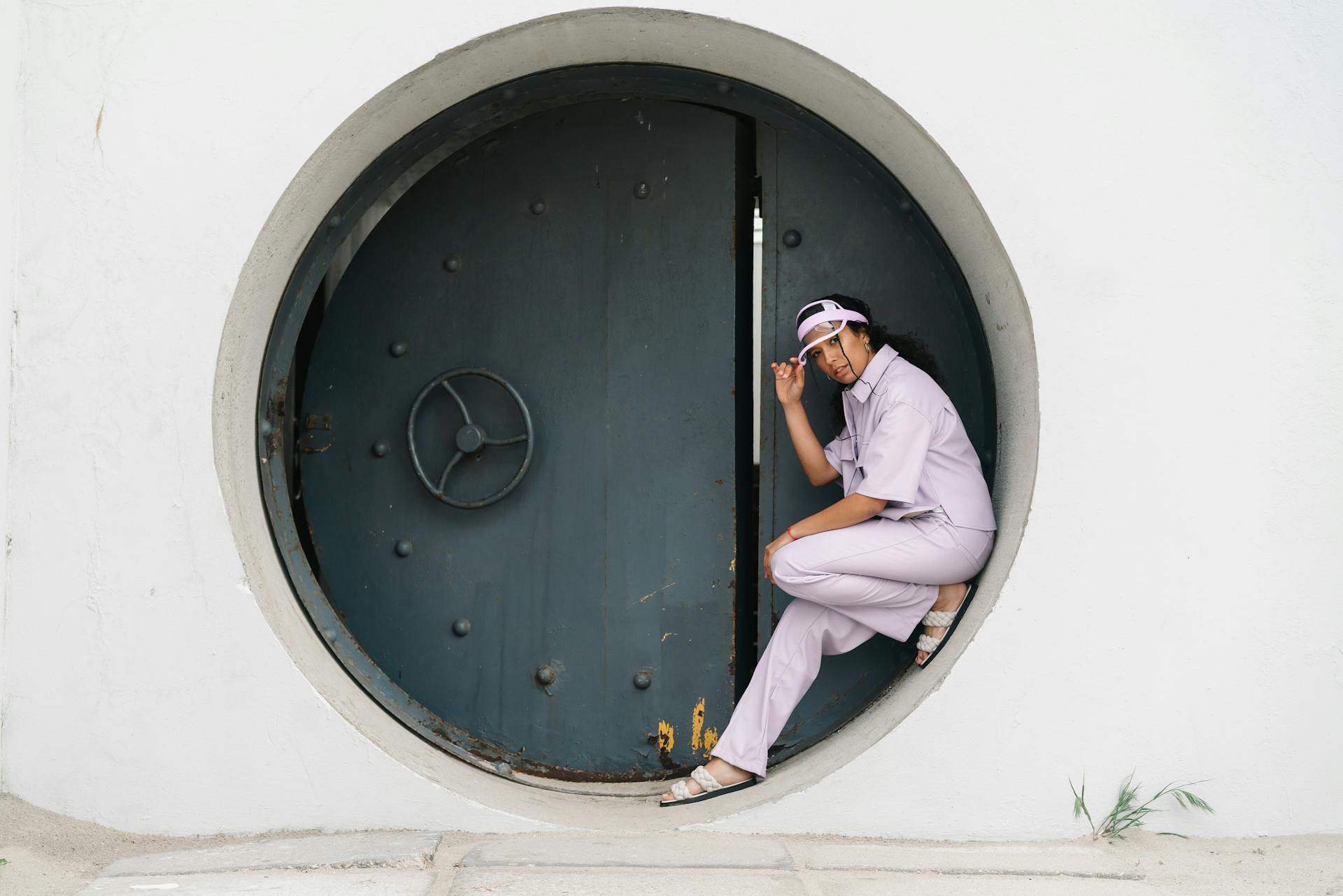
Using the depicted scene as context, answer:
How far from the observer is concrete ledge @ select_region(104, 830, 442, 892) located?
6.47 feet

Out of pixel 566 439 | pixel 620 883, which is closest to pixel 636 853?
pixel 620 883

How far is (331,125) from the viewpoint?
2055 millimetres

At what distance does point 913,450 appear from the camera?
7.47ft

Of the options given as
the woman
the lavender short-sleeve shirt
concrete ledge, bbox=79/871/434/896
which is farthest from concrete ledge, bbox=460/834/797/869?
the lavender short-sleeve shirt

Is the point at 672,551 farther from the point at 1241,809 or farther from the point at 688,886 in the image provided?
the point at 1241,809

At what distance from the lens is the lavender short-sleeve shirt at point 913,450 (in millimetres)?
2273

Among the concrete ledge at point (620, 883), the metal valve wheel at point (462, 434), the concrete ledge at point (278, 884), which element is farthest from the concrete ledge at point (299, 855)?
the metal valve wheel at point (462, 434)

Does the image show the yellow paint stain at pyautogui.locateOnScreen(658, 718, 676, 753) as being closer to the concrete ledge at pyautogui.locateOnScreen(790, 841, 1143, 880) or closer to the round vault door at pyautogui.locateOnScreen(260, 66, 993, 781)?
the round vault door at pyautogui.locateOnScreen(260, 66, 993, 781)

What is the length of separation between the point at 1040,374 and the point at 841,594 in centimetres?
64

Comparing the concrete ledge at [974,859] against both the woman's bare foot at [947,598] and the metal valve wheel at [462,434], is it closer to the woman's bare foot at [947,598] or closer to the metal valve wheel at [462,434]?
the woman's bare foot at [947,598]

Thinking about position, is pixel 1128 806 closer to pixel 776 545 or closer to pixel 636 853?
pixel 776 545

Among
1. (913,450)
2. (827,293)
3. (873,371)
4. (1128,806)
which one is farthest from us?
(827,293)

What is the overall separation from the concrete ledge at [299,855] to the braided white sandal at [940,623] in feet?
3.78

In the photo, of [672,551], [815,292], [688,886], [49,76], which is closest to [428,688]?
[672,551]
